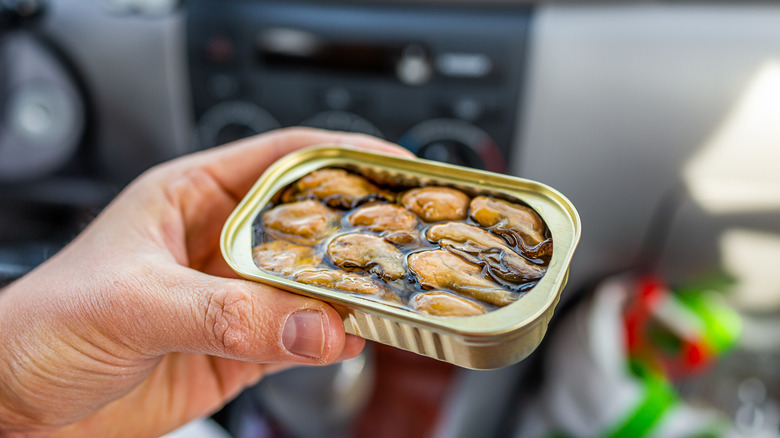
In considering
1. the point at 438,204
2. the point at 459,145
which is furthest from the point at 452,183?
the point at 459,145

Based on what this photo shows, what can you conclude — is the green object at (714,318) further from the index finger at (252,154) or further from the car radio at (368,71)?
the index finger at (252,154)

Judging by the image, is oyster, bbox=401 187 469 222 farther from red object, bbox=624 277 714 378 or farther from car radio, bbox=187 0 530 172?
red object, bbox=624 277 714 378

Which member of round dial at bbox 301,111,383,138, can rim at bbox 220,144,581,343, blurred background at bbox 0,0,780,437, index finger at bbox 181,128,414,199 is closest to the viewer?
can rim at bbox 220,144,581,343

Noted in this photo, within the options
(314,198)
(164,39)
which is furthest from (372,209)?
(164,39)

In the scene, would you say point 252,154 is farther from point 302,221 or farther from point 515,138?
point 515,138

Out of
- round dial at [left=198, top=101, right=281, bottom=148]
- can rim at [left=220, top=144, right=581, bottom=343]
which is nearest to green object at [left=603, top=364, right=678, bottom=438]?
can rim at [left=220, top=144, right=581, bottom=343]

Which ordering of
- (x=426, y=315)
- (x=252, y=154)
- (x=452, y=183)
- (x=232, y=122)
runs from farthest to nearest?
(x=232, y=122) → (x=252, y=154) → (x=452, y=183) → (x=426, y=315)

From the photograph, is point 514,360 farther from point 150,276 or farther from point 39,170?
point 39,170
